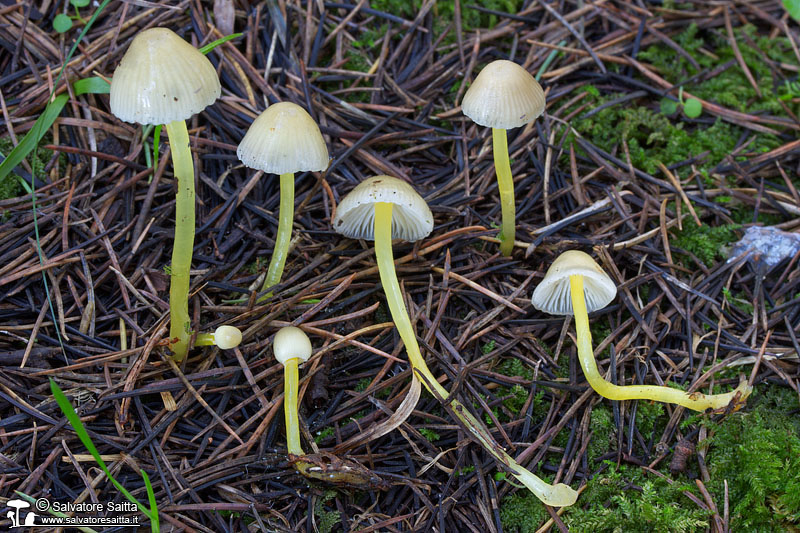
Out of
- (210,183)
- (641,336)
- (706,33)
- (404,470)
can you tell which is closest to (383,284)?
(404,470)

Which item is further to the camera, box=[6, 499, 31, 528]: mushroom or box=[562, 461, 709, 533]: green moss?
box=[562, 461, 709, 533]: green moss

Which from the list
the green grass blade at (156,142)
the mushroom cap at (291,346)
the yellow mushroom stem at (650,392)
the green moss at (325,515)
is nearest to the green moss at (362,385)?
the mushroom cap at (291,346)

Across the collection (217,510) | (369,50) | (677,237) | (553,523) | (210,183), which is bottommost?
(553,523)

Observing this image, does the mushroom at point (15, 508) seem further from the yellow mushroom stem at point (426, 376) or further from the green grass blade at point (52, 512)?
the yellow mushroom stem at point (426, 376)

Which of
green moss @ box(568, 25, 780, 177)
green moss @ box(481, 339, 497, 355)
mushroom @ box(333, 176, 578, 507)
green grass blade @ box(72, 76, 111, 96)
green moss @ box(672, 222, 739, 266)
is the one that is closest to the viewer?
mushroom @ box(333, 176, 578, 507)

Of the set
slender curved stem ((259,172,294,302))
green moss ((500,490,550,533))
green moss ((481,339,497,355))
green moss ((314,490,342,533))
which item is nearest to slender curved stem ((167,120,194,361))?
slender curved stem ((259,172,294,302))

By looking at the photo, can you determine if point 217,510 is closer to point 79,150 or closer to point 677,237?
point 79,150

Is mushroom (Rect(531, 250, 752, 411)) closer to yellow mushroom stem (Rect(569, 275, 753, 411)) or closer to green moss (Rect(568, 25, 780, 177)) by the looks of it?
yellow mushroom stem (Rect(569, 275, 753, 411))
